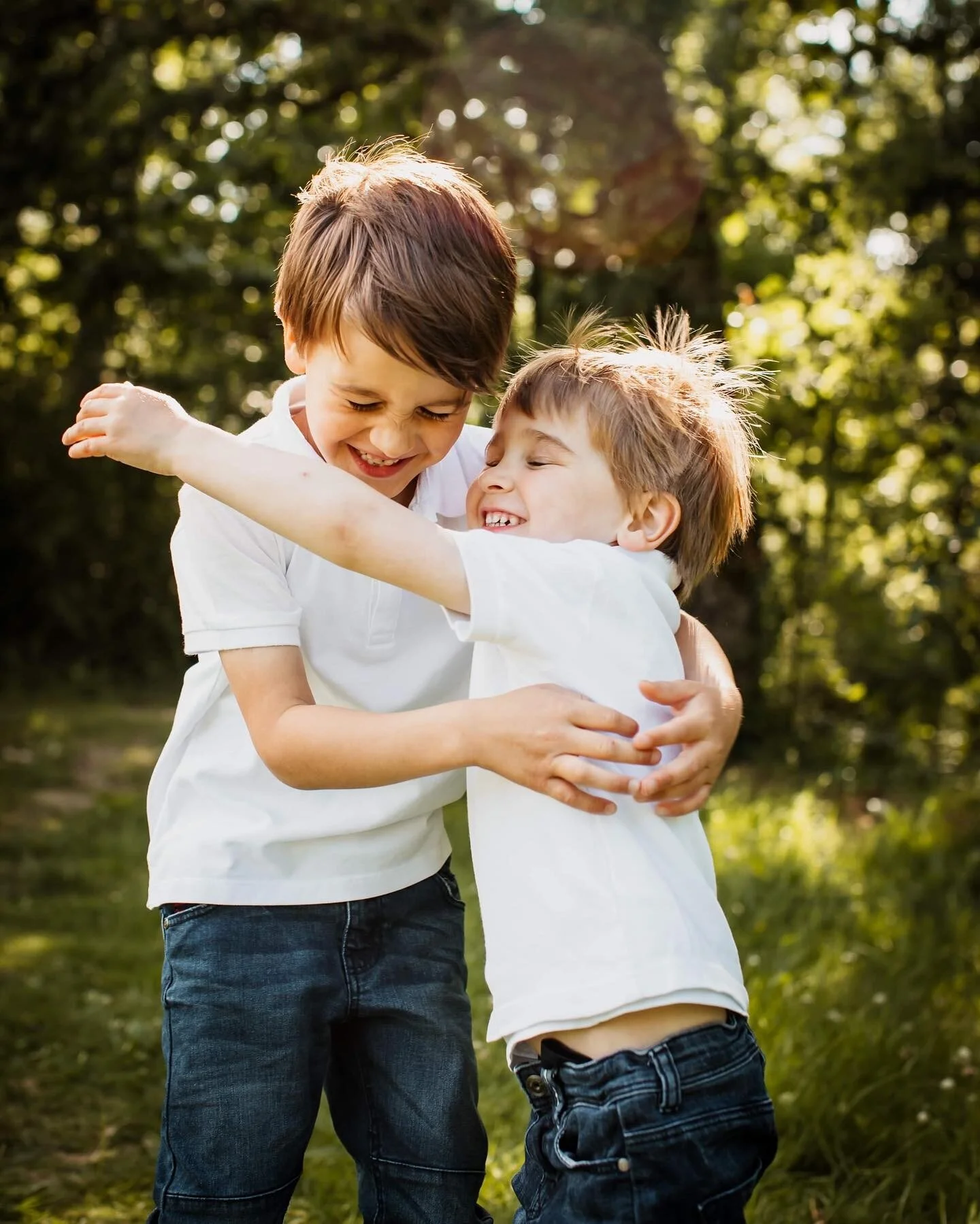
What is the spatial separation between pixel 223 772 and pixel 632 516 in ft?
2.11

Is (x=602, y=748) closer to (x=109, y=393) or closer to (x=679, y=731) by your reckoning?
(x=679, y=731)

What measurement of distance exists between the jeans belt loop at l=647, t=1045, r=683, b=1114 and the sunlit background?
2080mm

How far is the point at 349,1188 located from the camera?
8.71 feet

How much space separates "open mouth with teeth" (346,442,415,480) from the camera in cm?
177

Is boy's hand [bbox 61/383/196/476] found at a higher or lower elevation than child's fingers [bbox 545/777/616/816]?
higher

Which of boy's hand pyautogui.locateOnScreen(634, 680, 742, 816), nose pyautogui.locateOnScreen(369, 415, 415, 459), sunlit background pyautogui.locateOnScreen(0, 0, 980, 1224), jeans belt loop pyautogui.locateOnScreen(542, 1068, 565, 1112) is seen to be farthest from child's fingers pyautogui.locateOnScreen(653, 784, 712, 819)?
sunlit background pyautogui.locateOnScreen(0, 0, 980, 1224)

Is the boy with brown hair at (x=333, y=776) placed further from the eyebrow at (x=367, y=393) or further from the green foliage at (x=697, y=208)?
the green foliage at (x=697, y=208)

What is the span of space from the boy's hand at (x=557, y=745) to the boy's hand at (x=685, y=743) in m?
0.03

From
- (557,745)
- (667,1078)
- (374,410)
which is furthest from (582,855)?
(374,410)

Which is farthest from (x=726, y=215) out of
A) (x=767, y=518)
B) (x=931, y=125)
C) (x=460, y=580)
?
(x=460, y=580)

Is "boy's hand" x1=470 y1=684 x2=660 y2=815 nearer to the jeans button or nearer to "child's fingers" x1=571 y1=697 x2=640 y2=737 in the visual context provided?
"child's fingers" x1=571 y1=697 x2=640 y2=737

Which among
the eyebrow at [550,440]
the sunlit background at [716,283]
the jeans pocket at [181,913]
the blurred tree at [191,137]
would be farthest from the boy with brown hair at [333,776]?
the blurred tree at [191,137]

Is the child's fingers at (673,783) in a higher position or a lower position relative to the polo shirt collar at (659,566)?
lower

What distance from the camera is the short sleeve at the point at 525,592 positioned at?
4.99 ft
